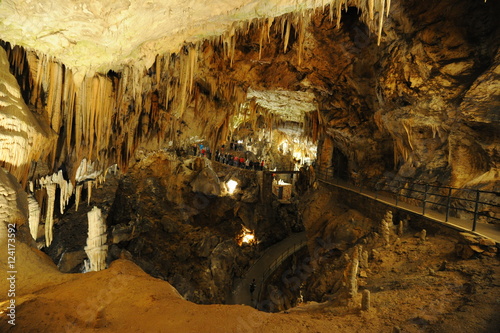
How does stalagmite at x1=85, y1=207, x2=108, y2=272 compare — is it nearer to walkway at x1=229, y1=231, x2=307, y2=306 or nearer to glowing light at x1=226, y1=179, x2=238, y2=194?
walkway at x1=229, y1=231, x2=307, y2=306

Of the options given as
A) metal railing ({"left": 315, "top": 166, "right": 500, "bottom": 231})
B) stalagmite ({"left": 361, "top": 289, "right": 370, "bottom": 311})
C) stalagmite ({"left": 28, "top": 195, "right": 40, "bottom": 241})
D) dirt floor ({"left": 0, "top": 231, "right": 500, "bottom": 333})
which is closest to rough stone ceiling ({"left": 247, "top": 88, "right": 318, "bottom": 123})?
metal railing ({"left": 315, "top": 166, "right": 500, "bottom": 231})

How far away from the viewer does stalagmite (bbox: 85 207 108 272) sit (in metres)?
11.8

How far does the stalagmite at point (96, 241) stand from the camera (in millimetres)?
11781

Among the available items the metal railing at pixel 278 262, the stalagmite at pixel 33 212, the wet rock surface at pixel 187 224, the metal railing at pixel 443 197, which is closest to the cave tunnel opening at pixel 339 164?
the metal railing at pixel 443 197

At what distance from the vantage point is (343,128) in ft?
40.6

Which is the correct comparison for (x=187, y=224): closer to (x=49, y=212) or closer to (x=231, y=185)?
(x=231, y=185)

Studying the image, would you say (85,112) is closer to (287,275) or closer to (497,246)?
(497,246)

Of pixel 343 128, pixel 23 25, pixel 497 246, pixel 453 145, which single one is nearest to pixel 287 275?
pixel 343 128

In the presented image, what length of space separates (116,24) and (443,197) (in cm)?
949

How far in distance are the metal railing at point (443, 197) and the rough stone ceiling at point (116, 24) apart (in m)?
5.36

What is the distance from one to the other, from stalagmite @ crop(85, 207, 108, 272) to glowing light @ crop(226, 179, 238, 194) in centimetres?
827

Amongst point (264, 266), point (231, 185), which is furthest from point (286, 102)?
point (264, 266)

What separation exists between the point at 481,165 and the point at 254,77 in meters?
8.58

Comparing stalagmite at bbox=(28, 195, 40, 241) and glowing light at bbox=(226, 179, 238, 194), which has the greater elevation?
stalagmite at bbox=(28, 195, 40, 241)
